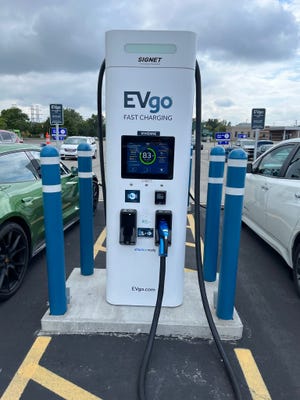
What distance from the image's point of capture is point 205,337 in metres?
2.67

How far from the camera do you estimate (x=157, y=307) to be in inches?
97.0

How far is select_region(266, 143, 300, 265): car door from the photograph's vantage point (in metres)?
3.38

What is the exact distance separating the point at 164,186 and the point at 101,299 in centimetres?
130

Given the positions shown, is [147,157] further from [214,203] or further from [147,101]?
[214,203]

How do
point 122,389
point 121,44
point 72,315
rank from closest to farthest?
1. point 122,389
2. point 121,44
3. point 72,315

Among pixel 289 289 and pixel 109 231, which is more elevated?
pixel 109 231

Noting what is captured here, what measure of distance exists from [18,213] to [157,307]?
5.70 feet

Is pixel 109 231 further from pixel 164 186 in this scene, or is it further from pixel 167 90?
pixel 167 90

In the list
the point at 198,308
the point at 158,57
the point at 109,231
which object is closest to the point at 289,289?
the point at 198,308

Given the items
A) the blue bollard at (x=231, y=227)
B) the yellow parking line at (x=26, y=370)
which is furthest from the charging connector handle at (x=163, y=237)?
the yellow parking line at (x=26, y=370)

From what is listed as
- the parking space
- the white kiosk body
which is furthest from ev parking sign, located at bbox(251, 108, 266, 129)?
the parking space

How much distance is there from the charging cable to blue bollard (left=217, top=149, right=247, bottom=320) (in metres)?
0.53

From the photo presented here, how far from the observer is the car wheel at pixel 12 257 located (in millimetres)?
3029

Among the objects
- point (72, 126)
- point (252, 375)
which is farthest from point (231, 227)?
point (72, 126)
